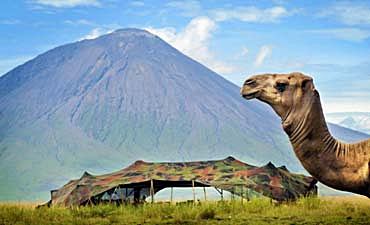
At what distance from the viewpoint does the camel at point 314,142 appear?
1076 cm

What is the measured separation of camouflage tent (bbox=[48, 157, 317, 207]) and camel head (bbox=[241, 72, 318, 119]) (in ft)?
53.8

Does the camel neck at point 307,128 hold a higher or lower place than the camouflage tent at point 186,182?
lower

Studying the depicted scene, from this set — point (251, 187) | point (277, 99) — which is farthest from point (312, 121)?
point (251, 187)

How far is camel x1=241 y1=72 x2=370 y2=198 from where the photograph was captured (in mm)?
10758

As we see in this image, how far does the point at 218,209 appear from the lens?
2344 centimetres

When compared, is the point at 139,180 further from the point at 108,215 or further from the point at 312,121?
the point at 312,121

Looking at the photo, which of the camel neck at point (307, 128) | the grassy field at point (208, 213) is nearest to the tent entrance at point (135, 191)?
the grassy field at point (208, 213)

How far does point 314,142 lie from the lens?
1078 centimetres

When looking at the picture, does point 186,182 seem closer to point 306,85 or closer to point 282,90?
point 282,90

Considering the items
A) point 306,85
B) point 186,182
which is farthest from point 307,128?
point 186,182

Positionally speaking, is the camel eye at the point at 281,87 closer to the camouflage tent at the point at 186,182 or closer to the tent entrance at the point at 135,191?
the tent entrance at the point at 135,191

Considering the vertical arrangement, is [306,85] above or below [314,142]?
above

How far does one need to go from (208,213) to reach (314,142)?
11134 millimetres

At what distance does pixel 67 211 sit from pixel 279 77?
14.0 metres
